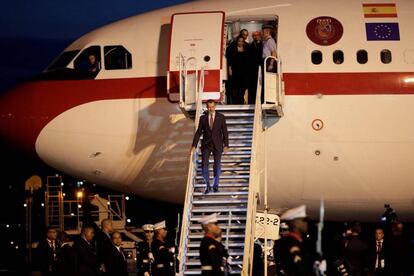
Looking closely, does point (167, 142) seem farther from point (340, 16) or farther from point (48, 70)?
point (340, 16)

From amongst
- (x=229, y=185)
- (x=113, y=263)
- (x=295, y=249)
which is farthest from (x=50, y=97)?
(x=295, y=249)

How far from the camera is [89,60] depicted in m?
19.5

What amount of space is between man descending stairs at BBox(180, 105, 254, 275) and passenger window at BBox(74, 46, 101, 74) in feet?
10.2

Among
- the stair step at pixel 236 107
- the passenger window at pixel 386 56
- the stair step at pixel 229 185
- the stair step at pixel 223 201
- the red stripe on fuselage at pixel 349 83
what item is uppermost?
the passenger window at pixel 386 56

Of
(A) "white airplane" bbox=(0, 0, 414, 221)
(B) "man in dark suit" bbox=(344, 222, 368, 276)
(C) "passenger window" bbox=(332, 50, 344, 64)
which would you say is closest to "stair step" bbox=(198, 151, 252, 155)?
(A) "white airplane" bbox=(0, 0, 414, 221)

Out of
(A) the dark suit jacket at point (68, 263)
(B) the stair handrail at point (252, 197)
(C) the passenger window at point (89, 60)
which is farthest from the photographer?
(C) the passenger window at point (89, 60)

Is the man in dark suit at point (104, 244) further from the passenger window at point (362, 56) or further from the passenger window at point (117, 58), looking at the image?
the passenger window at point (362, 56)

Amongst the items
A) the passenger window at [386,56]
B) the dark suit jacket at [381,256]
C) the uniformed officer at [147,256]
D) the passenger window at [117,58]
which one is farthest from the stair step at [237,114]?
the dark suit jacket at [381,256]

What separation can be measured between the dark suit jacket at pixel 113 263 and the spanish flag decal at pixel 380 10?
307 inches

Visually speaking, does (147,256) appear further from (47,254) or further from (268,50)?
(268,50)

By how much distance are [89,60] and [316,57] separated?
5.03 metres

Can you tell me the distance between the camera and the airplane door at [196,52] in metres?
18.0

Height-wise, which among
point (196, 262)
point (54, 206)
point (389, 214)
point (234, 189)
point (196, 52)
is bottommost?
point (196, 262)

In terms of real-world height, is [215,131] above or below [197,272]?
above
